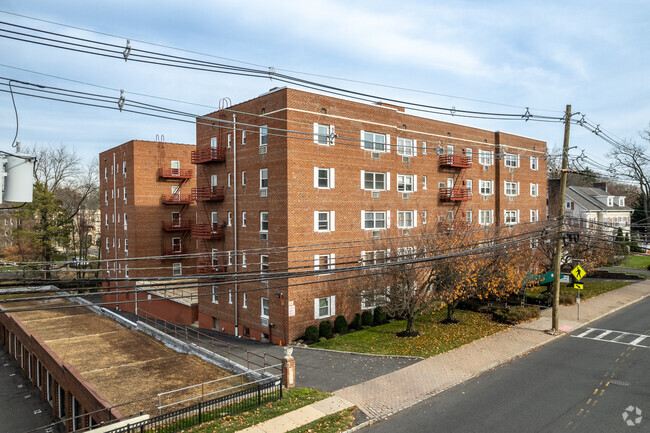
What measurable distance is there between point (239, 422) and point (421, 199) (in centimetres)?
2470

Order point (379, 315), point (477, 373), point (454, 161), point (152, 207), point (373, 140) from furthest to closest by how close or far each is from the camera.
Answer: point (152, 207) → point (454, 161) → point (373, 140) → point (379, 315) → point (477, 373)

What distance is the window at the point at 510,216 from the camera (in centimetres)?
4280

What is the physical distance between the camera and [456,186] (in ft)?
125

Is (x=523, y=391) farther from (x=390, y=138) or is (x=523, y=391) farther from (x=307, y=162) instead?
(x=390, y=138)

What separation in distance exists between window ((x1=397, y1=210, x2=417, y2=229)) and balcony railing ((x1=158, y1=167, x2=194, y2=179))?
24.4 m

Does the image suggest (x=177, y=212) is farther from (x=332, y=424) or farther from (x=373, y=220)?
(x=332, y=424)

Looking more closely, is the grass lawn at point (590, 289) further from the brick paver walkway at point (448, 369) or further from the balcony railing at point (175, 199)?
the balcony railing at point (175, 199)

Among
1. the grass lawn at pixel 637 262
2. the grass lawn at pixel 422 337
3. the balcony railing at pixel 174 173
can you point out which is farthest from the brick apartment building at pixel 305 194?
the grass lawn at pixel 637 262

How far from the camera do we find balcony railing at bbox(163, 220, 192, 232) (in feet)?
147

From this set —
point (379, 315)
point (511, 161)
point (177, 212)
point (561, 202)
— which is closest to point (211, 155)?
point (379, 315)

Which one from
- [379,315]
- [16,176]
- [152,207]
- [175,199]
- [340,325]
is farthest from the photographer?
[175,199]

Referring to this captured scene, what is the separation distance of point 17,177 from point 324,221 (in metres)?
20.5

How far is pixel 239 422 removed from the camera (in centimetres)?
1384

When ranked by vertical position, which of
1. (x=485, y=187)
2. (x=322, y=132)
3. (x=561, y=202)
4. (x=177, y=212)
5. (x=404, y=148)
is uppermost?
(x=322, y=132)
